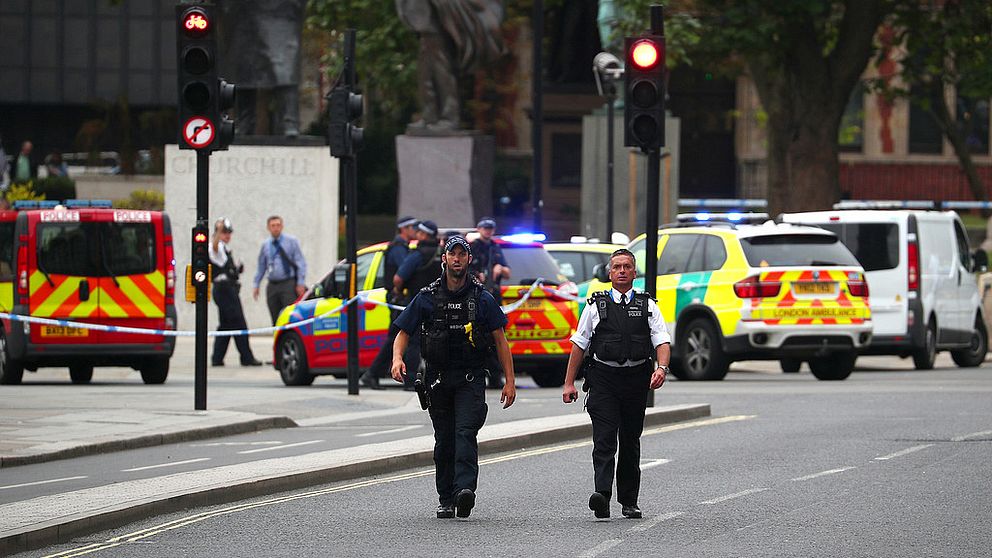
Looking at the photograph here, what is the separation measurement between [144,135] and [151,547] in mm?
51188

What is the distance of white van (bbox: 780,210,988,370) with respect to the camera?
79.9 ft

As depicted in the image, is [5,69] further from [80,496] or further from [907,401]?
[80,496]

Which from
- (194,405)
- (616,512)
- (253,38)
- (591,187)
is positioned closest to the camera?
(616,512)

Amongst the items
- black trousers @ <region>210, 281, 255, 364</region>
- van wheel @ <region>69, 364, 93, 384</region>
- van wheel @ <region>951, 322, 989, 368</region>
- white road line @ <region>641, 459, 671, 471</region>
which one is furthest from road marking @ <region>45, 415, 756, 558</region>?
van wheel @ <region>951, 322, 989, 368</region>

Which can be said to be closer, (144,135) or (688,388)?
(688,388)

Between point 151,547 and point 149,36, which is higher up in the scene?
point 149,36

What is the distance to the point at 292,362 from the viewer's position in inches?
864

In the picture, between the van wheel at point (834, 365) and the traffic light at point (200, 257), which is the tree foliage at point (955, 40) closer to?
the van wheel at point (834, 365)

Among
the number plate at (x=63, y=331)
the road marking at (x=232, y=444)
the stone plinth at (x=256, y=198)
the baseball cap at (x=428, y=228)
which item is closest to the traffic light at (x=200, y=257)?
the road marking at (x=232, y=444)

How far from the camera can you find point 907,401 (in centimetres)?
1933

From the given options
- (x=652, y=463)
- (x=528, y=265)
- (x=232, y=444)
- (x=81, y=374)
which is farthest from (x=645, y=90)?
(x=81, y=374)

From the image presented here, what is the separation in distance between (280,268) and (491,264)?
179 inches

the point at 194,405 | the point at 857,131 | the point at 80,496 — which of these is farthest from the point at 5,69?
the point at 80,496

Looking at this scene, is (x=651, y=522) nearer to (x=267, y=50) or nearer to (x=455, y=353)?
(x=455, y=353)
